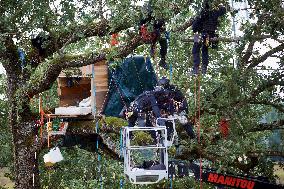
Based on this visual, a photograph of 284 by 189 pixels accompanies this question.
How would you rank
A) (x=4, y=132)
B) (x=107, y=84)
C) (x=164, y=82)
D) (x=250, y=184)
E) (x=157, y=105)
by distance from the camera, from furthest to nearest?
1. (x=4, y=132)
2. (x=107, y=84)
3. (x=250, y=184)
4. (x=164, y=82)
5. (x=157, y=105)

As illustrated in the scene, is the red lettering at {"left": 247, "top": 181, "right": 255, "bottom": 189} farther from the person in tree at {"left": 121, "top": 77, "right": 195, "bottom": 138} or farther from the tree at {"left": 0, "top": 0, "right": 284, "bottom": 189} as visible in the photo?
the person in tree at {"left": 121, "top": 77, "right": 195, "bottom": 138}

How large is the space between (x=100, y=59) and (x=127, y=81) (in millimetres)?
1286

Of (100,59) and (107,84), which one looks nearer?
(100,59)

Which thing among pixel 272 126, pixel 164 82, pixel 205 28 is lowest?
pixel 272 126

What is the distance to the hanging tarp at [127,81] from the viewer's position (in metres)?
9.87

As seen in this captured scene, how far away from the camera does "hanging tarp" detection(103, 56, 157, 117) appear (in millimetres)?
9867

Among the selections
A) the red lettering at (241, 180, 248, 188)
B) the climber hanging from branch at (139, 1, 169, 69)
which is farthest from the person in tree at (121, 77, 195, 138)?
the red lettering at (241, 180, 248, 188)

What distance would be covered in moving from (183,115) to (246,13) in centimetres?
207

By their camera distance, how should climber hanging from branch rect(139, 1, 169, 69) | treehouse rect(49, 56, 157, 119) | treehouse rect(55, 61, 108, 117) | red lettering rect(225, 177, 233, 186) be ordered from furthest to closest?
1. treehouse rect(49, 56, 157, 119)
2. treehouse rect(55, 61, 108, 117)
3. red lettering rect(225, 177, 233, 186)
4. climber hanging from branch rect(139, 1, 169, 69)

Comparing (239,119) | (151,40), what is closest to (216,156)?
(239,119)

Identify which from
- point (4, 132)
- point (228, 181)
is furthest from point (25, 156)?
point (4, 132)

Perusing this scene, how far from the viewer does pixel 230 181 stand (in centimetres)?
827

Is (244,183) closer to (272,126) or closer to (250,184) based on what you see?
(250,184)

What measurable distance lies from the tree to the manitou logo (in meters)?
0.74
